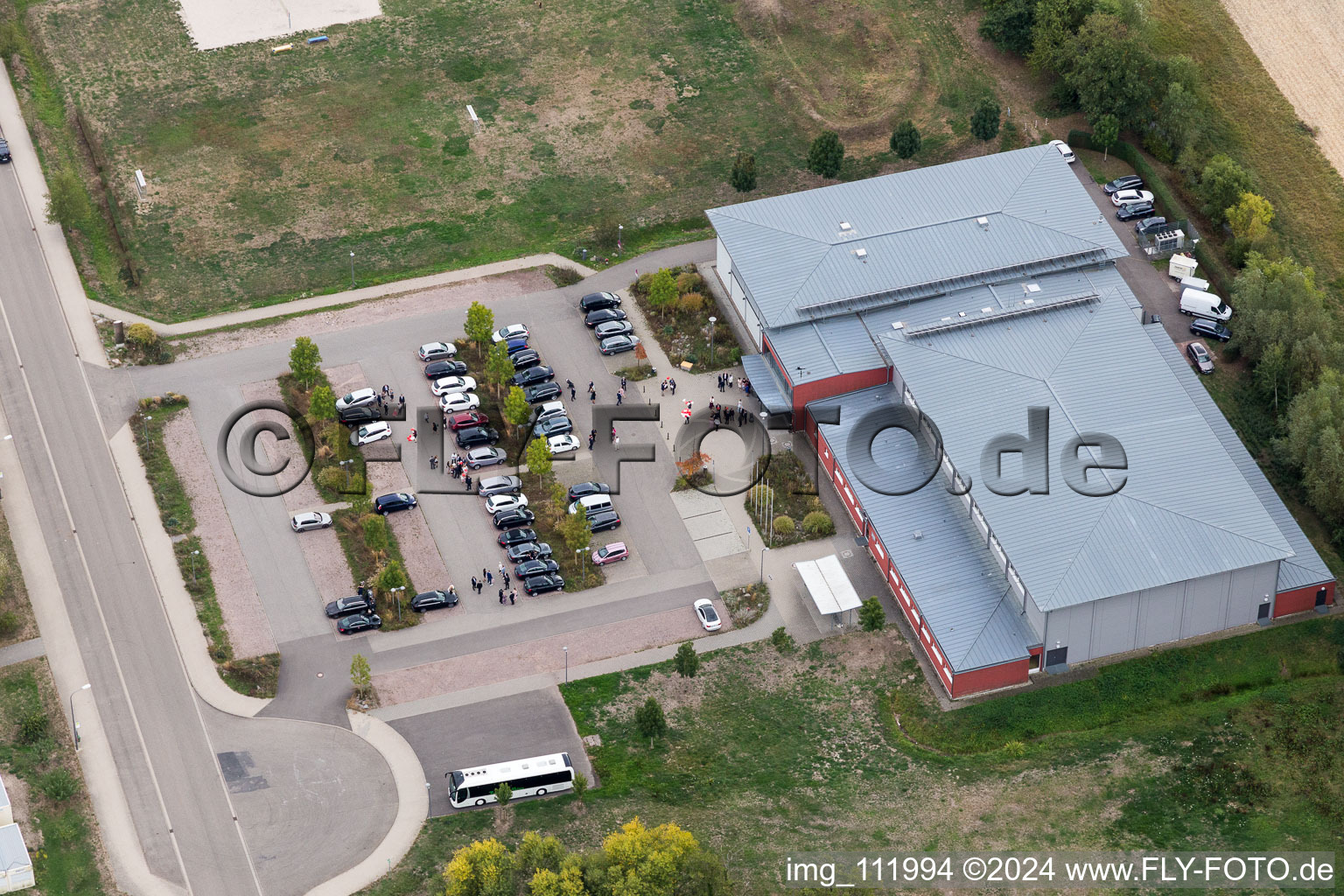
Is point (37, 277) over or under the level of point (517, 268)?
over

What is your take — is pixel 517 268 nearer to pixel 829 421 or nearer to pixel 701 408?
pixel 701 408

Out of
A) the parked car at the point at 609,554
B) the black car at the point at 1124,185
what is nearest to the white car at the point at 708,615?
the parked car at the point at 609,554

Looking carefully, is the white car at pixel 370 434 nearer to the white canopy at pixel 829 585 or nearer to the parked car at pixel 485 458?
the parked car at pixel 485 458

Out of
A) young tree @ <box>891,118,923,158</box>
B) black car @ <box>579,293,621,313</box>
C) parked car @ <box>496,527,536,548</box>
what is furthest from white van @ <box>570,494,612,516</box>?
young tree @ <box>891,118,923,158</box>

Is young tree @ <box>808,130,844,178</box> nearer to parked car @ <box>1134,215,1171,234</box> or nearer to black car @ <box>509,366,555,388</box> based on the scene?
parked car @ <box>1134,215,1171,234</box>

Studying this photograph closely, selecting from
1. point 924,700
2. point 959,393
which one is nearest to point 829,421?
point 959,393

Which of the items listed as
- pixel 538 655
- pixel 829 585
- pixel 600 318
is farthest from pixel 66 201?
pixel 829 585

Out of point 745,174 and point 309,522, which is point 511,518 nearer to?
point 309,522
